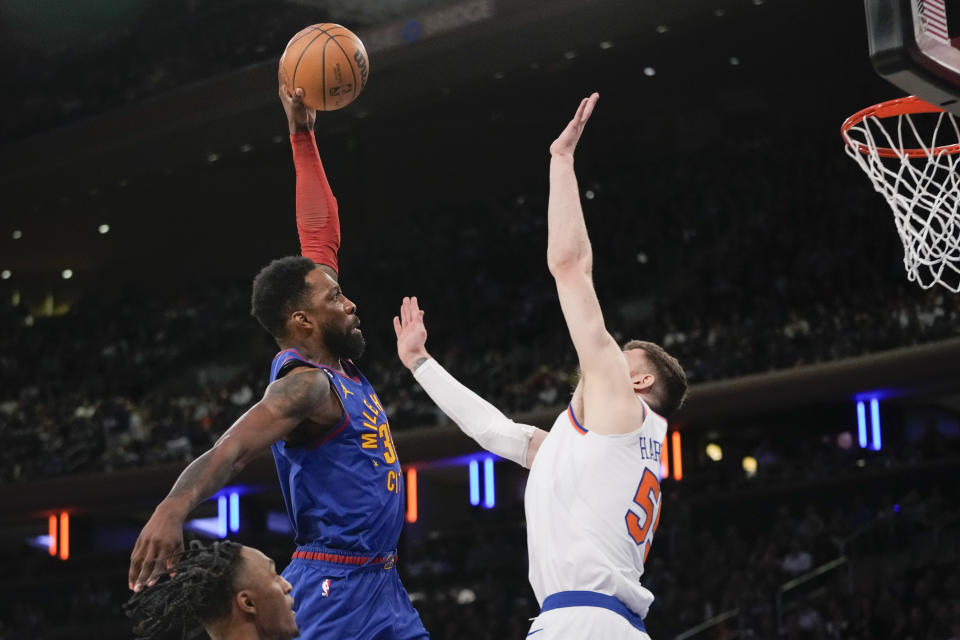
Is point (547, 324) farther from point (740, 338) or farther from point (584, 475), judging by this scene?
point (584, 475)

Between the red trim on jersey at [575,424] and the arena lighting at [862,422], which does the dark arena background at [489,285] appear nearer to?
the arena lighting at [862,422]

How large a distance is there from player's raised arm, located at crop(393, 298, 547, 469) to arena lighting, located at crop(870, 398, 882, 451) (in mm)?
10773

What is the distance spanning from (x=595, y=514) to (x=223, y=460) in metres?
1.03

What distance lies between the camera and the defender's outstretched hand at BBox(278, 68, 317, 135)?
183 inches

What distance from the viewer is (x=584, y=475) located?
3.39 meters

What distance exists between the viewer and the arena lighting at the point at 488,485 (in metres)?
16.1

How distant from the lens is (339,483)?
3.77 m

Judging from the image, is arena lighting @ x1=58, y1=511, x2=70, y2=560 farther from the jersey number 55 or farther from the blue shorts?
the jersey number 55

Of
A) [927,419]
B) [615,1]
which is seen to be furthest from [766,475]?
[615,1]

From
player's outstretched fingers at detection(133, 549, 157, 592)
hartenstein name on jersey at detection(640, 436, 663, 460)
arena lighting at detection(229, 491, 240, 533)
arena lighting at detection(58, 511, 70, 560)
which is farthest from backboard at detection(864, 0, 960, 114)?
arena lighting at detection(58, 511, 70, 560)

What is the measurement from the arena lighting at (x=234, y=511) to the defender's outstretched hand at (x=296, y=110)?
Answer: 13.7 meters

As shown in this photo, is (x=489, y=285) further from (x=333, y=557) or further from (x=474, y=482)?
(x=333, y=557)

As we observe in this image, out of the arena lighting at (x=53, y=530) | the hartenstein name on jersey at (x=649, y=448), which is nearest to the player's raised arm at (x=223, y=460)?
the hartenstein name on jersey at (x=649, y=448)

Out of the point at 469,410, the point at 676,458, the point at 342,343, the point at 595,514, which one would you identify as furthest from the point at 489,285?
the point at 595,514
